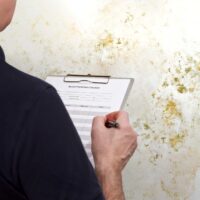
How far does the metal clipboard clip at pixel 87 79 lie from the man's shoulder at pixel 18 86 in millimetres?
358

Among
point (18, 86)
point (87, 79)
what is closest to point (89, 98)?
point (87, 79)

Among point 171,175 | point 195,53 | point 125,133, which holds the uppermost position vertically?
point 195,53

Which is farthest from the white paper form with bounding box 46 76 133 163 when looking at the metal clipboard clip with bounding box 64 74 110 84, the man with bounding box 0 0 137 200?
the man with bounding box 0 0 137 200

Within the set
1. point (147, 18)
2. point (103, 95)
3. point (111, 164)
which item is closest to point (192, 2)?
point (147, 18)

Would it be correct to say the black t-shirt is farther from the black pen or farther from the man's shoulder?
the black pen

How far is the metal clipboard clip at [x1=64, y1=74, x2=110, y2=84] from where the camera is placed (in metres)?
0.94

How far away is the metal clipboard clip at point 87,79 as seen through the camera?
939 mm

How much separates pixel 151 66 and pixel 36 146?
17.7 inches

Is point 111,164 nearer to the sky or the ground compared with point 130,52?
nearer to the ground

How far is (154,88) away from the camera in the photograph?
963 mm

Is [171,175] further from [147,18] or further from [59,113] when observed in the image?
[59,113]

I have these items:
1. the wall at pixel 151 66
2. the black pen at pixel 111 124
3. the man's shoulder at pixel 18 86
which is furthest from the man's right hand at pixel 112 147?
the man's shoulder at pixel 18 86

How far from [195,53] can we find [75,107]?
247 mm

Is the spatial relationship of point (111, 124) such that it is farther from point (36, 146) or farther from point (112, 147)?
point (36, 146)
